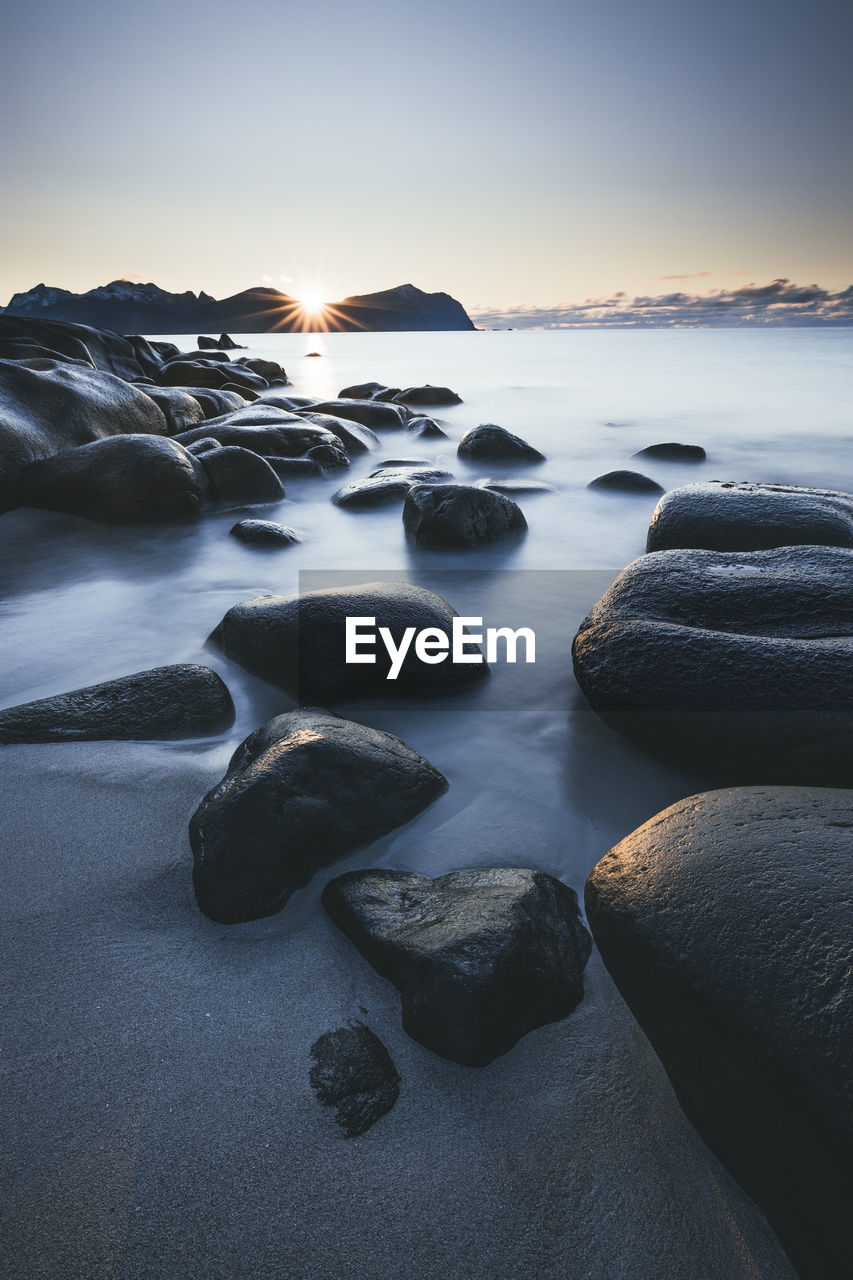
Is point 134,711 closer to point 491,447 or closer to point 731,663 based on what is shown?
point 731,663

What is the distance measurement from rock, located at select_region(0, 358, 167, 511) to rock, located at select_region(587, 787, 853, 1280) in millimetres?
5381

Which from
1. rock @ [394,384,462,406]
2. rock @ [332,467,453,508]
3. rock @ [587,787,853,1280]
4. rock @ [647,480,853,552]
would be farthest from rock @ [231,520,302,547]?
rock @ [394,384,462,406]

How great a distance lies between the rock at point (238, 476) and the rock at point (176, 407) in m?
2.16

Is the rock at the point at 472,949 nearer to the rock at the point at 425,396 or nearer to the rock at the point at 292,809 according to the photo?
the rock at the point at 292,809

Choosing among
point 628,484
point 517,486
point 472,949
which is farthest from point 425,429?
point 472,949

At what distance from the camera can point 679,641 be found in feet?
7.86

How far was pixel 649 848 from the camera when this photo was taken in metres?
1.61

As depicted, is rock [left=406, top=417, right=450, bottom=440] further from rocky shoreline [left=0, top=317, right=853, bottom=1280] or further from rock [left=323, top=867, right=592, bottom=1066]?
rock [left=323, top=867, right=592, bottom=1066]

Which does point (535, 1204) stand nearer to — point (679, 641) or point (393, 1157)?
point (393, 1157)

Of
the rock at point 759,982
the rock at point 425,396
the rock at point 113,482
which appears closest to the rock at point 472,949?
the rock at point 759,982

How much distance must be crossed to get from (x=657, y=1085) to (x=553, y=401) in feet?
50.8

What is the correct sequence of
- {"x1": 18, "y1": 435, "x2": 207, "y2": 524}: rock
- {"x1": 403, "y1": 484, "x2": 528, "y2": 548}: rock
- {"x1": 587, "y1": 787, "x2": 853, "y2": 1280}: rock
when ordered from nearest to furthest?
1. {"x1": 587, "y1": 787, "x2": 853, "y2": 1280}: rock
2. {"x1": 403, "y1": 484, "x2": 528, "y2": 548}: rock
3. {"x1": 18, "y1": 435, "x2": 207, "y2": 524}: rock

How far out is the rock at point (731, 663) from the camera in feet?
6.95

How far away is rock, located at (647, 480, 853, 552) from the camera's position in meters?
3.87
